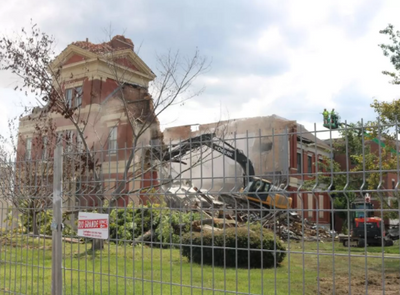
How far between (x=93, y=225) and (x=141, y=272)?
1227mm

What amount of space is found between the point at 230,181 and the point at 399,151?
1.39m

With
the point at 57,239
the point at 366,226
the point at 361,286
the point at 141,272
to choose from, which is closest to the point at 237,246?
the point at 141,272

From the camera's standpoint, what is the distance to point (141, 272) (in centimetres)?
550

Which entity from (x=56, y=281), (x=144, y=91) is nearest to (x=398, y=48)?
(x=144, y=91)

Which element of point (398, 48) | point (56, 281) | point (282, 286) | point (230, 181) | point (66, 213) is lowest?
point (282, 286)

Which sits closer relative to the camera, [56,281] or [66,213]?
[56,281]

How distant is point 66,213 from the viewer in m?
5.39

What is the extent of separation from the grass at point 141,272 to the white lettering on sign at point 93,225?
0.68ft

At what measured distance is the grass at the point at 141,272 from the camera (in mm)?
4359

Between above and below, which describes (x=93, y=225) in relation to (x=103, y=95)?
below

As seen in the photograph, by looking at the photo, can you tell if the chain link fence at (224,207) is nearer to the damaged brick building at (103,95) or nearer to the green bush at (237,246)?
the green bush at (237,246)

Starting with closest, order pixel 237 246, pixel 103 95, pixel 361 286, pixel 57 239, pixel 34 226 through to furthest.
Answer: pixel 57 239 < pixel 237 246 < pixel 34 226 < pixel 361 286 < pixel 103 95

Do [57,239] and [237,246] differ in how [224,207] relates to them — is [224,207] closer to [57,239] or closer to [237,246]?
[237,246]

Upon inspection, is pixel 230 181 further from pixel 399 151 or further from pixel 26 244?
pixel 26 244
